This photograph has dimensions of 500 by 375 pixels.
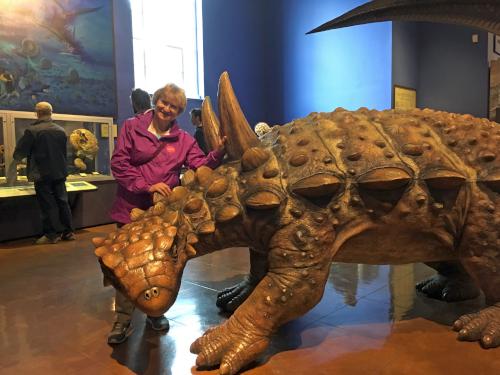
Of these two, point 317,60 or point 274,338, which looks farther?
point 317,60

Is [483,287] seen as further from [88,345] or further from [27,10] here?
[27,10]

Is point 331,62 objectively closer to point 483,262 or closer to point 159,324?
point 483,262

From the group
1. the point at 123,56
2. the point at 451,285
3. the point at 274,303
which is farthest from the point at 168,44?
the point at 274,303

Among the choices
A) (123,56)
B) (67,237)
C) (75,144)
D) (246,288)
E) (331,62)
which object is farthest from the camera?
(331,62)

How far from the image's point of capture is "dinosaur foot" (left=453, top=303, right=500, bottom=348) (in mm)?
2211

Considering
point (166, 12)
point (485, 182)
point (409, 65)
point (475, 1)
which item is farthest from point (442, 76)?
point (485, 182)

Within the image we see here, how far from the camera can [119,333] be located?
7.87 feet

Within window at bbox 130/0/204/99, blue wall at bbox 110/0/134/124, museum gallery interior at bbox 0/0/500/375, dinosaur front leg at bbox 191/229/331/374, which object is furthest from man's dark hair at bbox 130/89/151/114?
window at bbox 130/0/204/99

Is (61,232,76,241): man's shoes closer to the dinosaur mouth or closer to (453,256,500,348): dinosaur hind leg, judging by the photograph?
the dinosaur mouth

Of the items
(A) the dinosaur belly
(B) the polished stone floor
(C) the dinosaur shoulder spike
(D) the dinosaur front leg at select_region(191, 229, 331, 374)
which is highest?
(C) the dinosaur shoulder spike

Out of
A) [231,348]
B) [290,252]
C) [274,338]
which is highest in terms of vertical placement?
[290,252]

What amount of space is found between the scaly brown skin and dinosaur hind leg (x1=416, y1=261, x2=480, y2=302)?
1.56 ft

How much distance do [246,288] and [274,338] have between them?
486 millimetres

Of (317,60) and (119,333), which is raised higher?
(317,60)
